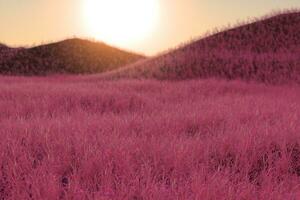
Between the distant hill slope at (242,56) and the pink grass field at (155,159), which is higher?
the distant hill slope at (242,56)

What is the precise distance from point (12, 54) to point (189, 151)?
39.4 m

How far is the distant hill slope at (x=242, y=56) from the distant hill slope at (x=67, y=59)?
15.7 metres

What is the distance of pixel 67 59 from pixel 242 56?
22.7 m

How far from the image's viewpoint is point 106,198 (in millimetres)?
3492

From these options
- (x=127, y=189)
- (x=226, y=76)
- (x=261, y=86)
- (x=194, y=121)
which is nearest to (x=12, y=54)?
(x=226, y=76)

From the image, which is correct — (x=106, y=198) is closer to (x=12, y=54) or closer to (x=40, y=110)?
(x=40, y=110)

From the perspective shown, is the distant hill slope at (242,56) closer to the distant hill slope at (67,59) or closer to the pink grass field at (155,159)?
the pink grass field at (155,159)

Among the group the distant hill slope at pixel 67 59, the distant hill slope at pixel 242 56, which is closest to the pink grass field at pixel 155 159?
the distant hill slope at pixel 242 56

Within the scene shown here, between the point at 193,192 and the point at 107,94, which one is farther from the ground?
the point at 107,94

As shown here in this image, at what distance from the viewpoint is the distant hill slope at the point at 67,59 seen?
37.8 m

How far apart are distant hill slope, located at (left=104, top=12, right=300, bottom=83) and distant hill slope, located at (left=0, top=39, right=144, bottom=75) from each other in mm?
15738

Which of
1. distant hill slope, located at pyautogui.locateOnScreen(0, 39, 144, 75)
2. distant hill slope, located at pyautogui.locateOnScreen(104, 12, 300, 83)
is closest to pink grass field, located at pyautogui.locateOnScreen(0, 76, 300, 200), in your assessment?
distant hill slope, located at pyautogui.locateOnScreen(104, 12, 300, 83)

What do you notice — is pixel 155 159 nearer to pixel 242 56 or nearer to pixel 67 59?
pixel 242 56

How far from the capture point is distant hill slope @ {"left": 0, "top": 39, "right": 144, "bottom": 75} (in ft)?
124
